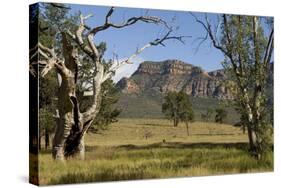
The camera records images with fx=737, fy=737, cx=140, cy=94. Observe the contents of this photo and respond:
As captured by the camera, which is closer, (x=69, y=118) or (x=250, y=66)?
(x=69, y=118)

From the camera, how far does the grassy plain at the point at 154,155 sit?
40.2ft

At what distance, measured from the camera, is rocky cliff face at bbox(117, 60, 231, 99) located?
13.0 meters

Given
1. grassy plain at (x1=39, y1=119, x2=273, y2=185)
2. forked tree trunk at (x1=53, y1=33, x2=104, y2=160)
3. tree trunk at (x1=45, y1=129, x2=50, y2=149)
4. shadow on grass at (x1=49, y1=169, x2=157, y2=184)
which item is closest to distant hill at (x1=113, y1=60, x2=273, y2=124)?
grassy plain at (x1=39, y1=119, x2=273, y2=185)

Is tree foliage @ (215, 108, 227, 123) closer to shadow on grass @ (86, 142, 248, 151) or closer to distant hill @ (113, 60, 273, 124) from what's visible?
distant hill @ (113, 60, 273, 124)

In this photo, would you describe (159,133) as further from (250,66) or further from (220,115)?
(250,66)

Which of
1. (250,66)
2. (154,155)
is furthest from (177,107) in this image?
(250,66)

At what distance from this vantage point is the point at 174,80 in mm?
13484

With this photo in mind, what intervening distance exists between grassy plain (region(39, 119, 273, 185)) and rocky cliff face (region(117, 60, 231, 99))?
58 centimetres

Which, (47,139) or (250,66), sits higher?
(250,66)

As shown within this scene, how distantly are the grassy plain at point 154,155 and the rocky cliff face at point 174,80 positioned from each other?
0.58m

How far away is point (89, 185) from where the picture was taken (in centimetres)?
1211

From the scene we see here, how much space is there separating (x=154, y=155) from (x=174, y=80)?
146 centimetres

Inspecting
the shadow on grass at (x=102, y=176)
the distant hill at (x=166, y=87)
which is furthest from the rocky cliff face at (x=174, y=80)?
the shadow on grass at (x=102, y=176)

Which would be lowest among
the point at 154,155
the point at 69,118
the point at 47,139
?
the point at 154,155
